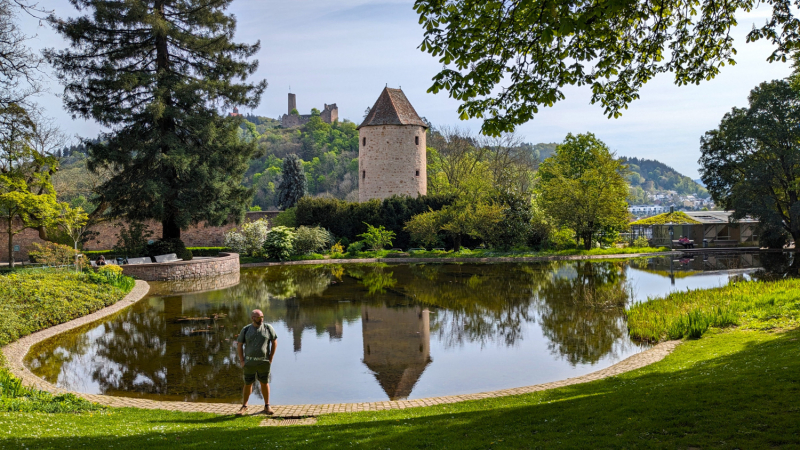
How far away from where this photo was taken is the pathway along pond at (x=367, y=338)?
7941mm

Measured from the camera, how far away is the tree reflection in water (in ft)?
27.8

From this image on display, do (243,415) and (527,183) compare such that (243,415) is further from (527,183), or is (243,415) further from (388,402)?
(527,183)

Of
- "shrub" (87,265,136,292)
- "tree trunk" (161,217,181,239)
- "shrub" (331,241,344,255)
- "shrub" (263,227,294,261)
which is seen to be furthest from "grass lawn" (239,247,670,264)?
"shrub" (87,265,136,292)

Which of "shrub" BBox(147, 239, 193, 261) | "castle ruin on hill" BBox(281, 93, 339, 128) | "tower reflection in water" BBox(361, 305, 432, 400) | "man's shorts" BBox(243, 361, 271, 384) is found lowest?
"tower reflection in water" BBox(361, 305, 432, 400)

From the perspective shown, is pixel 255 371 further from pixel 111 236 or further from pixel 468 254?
pixel 111 236

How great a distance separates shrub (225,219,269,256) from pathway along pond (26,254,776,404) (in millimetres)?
8495

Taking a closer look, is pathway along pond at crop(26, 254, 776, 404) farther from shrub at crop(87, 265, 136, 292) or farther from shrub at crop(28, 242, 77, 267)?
shrub at crop(28, 242, 77, 267)

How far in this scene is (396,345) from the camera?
10.1 metres

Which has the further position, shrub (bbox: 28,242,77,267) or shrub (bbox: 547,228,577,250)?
shrub (bbox: 547,228,577,250)

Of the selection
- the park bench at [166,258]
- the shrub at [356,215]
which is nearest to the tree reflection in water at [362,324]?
the park bench at [166,258]

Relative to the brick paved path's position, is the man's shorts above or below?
above

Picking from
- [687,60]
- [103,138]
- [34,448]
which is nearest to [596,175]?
[687,60]

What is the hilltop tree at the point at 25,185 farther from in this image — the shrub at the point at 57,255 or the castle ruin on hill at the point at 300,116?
the castle ruin on hill at the point at 300,116

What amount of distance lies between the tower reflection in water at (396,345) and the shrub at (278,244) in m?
13.5
